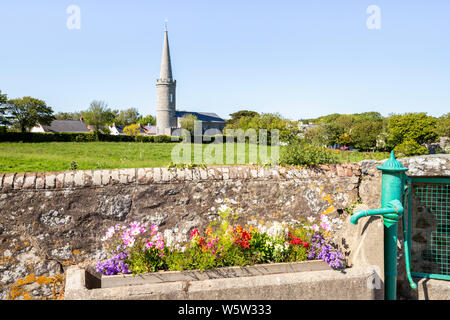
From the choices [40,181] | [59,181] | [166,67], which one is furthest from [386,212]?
[166,67]

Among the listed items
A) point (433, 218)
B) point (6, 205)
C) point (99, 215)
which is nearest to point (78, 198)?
point (99, 215)

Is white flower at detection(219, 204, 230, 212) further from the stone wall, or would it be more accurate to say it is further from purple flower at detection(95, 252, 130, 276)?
purple flower at detection(95, 252, 130, 276)

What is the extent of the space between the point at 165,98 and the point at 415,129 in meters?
47.5

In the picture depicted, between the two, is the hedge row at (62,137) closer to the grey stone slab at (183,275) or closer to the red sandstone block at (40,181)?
the red sandstone block at (40,181)

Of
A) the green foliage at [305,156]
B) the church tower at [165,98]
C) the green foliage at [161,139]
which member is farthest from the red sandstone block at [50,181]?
the church tower at [165,98]

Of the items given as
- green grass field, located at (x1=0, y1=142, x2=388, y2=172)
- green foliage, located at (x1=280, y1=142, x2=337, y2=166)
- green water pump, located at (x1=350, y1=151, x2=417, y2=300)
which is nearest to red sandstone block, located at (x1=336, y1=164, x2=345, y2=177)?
green foliage, located at (x1=280, y1=142, x2=337, y2=166)

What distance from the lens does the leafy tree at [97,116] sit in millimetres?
42000

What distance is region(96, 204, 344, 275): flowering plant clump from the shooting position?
3.00 m

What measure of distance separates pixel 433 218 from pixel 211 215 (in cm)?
279

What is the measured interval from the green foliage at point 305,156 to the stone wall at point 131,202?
0.17 metres

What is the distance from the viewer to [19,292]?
3.08 meters

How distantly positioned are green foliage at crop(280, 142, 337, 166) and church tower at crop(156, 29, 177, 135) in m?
61.5

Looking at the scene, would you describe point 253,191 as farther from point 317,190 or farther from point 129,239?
point 129,239
